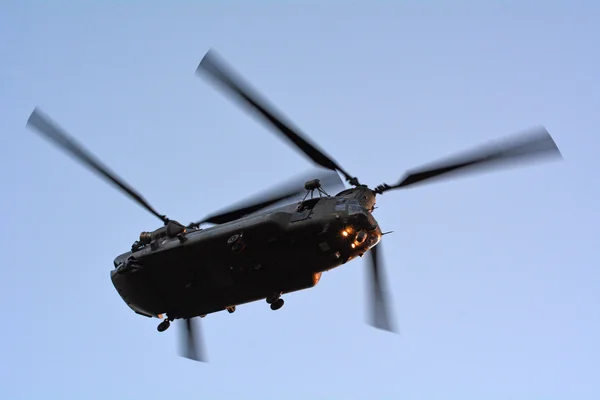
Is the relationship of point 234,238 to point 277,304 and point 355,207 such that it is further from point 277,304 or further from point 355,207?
point 355,207

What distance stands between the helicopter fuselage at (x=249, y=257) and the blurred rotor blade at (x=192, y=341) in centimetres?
186

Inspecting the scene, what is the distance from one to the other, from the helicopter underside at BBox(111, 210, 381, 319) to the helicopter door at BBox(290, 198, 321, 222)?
0.43ft

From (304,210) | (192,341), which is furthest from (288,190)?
(192,341)

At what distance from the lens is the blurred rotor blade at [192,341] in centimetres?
2905

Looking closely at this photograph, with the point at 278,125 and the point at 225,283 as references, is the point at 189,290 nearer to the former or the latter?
the point at 225,283

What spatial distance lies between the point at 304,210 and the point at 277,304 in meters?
3.18

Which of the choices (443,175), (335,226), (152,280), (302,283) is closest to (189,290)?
(152,280)

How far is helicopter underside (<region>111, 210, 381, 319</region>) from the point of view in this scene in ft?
77.3

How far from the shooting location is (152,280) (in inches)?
1036

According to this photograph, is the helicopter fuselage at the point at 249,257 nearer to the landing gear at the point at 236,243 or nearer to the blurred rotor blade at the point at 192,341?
the landing gear at the point at 236,243

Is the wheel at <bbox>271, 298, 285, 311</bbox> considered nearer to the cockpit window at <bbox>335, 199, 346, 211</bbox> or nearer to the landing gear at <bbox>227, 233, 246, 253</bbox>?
the landing gear at <bbox>227, 233, 246, 253</bbox>

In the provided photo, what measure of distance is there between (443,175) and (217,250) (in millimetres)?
7142

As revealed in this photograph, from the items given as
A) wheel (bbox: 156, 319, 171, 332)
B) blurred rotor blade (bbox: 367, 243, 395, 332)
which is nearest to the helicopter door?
blurred rotor blade (bbox: 367, 243, 395, 332)

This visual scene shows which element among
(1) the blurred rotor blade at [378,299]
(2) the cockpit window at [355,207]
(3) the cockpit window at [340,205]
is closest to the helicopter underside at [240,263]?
(2) the cockpit window at [355,207]
